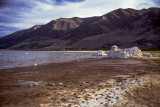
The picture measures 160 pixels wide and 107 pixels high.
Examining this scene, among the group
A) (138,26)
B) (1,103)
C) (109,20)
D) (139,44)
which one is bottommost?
(1,103)

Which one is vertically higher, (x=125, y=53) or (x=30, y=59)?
(x=125, y=53)

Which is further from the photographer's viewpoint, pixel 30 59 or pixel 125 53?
pixel 125 53

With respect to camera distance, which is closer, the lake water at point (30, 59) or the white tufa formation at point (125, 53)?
the lake water at point (30, 59)

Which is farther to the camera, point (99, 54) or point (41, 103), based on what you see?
point (99, 54)

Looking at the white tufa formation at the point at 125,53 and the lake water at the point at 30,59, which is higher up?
the white tufa formation at the point at 125,53

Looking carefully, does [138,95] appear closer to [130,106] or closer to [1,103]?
[130,106]

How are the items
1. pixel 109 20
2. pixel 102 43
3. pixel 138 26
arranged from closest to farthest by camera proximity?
pixel 102 43 < pixel 138 26 < pixel 109 20

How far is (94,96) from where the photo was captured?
6152 mm

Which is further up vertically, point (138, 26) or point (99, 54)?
point (138, 26)

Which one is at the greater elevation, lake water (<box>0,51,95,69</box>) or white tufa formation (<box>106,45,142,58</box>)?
white tufa formation (<box>106,45,142,58</box>)

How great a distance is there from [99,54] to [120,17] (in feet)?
561

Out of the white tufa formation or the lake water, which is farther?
the white tufa formation

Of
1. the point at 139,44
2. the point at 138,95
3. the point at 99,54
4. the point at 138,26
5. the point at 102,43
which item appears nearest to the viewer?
the point at 138,95

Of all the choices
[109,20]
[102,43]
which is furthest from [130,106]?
[109,20]
